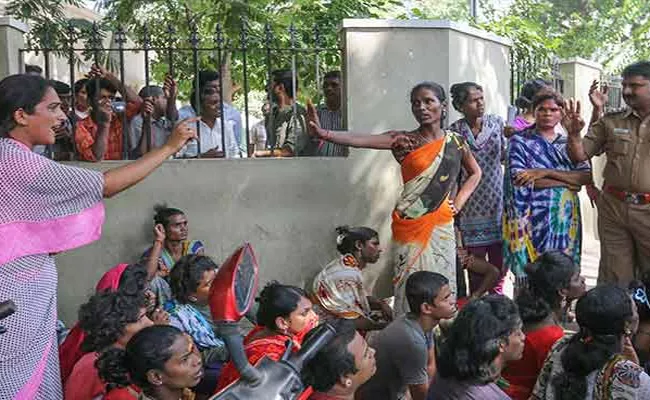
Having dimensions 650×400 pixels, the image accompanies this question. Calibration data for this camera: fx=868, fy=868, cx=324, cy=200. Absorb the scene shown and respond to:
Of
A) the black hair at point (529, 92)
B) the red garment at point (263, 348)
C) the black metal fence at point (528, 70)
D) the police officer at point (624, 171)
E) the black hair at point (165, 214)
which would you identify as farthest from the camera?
the black metal fence at point (528, 70)

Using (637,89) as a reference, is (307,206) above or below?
below

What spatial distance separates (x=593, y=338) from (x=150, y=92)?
411cm

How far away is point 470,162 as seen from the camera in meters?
5.42

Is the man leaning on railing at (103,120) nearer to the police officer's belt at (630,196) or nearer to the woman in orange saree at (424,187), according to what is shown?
the woman in orange saree at (424,187)

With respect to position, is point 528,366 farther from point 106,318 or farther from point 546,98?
point 546,98

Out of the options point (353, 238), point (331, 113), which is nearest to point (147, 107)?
point (331, 113)

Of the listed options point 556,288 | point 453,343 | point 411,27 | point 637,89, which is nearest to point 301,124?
point 411,27

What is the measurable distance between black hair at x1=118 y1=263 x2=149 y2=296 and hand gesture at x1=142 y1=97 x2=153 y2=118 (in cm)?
197

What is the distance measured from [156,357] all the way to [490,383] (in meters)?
1.20

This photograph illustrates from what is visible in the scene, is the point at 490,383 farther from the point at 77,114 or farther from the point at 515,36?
the point at 515,36

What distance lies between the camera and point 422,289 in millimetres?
4051

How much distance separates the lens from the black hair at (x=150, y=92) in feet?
20.4

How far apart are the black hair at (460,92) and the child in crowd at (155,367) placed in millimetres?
3291

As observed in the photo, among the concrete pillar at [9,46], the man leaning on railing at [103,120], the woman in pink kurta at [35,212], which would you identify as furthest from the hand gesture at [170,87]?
the woman in pink kurta at [35,212]
